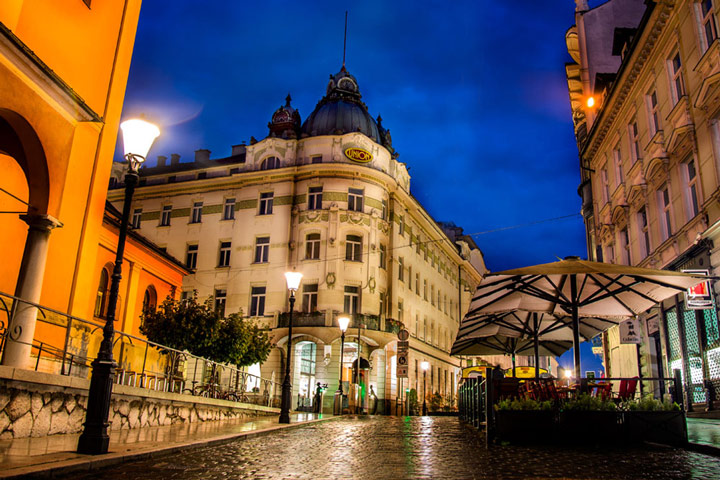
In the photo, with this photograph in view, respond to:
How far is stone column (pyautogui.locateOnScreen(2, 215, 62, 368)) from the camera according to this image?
9.85 m

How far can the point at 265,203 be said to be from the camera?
127 ft

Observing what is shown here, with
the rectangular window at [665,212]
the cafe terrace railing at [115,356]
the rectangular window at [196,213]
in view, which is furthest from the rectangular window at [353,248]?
the rectangular window at [665,212]

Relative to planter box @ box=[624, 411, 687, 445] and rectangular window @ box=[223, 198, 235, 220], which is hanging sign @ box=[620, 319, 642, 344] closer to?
planter box @ box=[624, 411, 687, 445]

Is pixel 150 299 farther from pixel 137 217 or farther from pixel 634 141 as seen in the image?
pixel 634 141

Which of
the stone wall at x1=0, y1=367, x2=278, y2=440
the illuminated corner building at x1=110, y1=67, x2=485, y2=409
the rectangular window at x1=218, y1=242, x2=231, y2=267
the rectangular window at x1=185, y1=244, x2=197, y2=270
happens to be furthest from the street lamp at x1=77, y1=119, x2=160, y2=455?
the rectangular window at x1=185, y1=244, x2=197, y2=270

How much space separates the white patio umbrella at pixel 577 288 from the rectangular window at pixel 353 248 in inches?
860

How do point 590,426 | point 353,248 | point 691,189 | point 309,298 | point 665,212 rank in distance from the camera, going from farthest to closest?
point 353,248, point 309,298, point 665,212, point 691,189, point 590,426

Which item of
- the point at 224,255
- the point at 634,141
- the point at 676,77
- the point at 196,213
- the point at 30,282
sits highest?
the point at 196,213

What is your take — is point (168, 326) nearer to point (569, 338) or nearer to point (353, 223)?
point (569, 338)

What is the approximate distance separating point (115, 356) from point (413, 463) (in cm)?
811

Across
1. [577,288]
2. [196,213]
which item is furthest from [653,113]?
[196,213]

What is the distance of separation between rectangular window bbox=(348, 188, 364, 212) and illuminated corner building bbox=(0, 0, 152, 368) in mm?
22672

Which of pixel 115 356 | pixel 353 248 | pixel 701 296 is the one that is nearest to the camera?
pixel 115 356

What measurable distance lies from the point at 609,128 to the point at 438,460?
2196 centimetres
